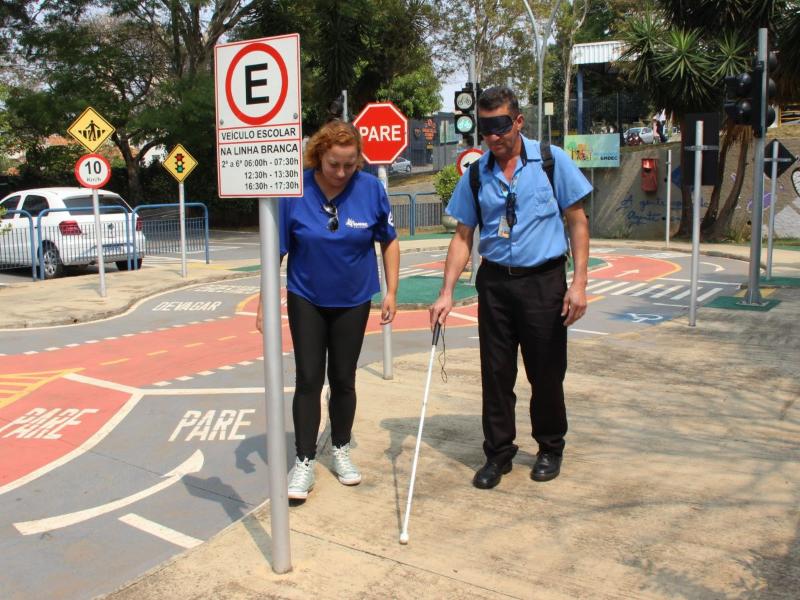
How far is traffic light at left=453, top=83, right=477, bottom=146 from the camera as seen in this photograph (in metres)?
13.5

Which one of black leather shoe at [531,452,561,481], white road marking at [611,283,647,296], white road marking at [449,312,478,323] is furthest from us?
white road marking at [611,283,647,296]

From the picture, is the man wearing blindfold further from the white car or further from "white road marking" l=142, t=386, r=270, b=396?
the white car

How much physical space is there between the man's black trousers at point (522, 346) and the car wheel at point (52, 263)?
14.3 metres

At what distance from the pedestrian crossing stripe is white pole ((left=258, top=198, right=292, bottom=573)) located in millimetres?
4409

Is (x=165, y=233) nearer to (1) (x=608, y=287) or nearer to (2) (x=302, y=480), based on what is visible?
(1) (x=608, y=287)

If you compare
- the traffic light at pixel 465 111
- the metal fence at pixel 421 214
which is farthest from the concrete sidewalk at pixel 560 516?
the metal fence at pixel 421 214

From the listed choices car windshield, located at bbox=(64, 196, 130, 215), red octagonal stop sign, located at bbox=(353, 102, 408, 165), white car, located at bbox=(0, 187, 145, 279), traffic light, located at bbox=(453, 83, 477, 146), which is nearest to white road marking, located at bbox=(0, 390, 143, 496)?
red octagonal stop sign, located at bbox=(353, 102, 408, 165)

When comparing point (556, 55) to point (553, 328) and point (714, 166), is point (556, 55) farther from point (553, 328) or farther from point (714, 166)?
point (553, 328)

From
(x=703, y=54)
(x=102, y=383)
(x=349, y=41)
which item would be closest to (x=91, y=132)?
(x=102, y=383)

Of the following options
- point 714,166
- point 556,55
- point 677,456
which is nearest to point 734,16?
point 714,166

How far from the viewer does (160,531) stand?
13.9ft

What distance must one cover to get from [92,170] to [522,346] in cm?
1030

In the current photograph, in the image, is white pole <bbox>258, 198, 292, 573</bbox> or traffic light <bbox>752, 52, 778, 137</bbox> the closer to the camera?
white pole <bbox>258, 198, 292, 573</bbox>

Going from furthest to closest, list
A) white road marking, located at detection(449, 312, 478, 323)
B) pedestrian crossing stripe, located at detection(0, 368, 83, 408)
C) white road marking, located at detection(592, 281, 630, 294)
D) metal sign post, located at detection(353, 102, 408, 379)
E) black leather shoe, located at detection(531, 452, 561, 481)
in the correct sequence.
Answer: white road marking, located at detection(592, 281, 630, 294), white road marking, located at detection(449, 312, 478, 323), metal sign post, located at detection(353, 102, 408, 379), pedestrian crossing stripe, located at detection(0, 368, 83, 408), black leather shoe, located at detection(531, 452, 561, 481)
